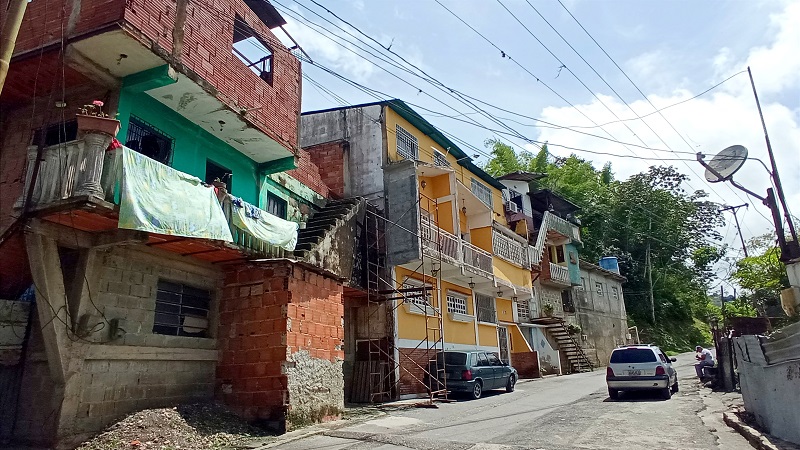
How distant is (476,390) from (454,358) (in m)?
1.24

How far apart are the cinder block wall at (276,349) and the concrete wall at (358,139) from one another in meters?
7.22

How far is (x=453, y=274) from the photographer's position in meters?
20.4

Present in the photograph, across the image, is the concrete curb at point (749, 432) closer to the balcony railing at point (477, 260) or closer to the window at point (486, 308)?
the balcony railing at point (477, 260)

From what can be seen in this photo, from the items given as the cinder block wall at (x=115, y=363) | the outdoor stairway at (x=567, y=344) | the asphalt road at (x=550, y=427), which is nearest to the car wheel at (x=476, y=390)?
the asphalt road at (x=550, y=427)

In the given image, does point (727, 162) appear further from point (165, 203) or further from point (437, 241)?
point (165, 203)

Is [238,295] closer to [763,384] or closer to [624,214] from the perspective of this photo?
[763,384]

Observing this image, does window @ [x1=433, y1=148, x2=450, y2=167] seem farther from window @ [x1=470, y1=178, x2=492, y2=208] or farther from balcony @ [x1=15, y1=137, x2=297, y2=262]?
balcony @ [x1=15, y1=137, x2=297, y2=262]

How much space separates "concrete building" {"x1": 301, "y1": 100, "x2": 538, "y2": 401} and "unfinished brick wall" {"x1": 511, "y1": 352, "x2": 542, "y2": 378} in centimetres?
5

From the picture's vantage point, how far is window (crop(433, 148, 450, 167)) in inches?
892

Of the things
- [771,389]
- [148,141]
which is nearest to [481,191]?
[771,389]

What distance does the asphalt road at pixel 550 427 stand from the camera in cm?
858

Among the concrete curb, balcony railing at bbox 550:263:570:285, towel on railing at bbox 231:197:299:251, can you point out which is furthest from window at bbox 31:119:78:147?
balcony railing at bbox 550:263:570:285

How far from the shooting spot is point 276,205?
49.0 feet

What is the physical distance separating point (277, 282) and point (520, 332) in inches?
729
